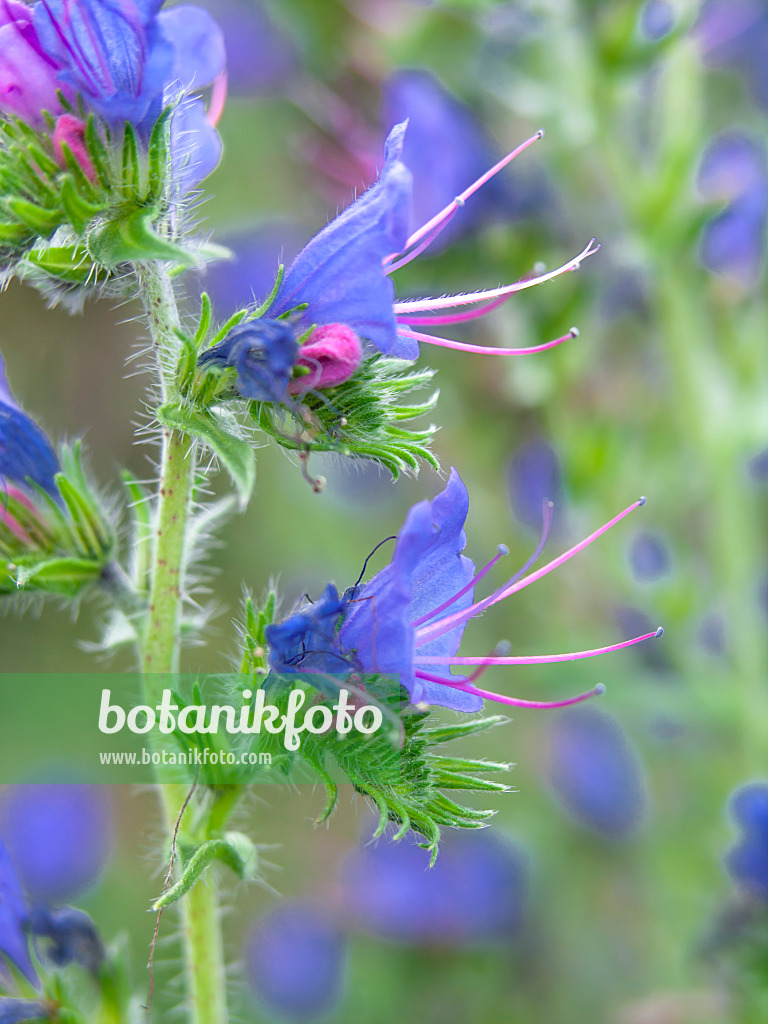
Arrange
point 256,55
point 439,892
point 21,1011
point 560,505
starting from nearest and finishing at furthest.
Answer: point 21,1011, point 560,505, point 439,892, point 256,55

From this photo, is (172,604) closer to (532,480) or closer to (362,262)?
(362,262)

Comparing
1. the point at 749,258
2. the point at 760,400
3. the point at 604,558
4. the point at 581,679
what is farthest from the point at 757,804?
the point at 749,258

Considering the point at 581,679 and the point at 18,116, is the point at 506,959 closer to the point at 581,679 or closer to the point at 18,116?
the point at 581,679

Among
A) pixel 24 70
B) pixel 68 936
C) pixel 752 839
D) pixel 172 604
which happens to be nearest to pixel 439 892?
pixel 752 839

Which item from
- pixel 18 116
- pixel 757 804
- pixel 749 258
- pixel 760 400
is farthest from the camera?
pixel 749 258

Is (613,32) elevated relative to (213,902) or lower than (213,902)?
elevated
